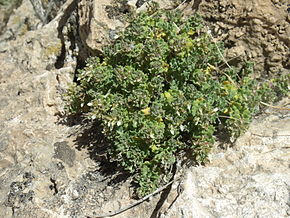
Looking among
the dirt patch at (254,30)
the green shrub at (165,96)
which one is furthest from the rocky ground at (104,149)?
the green shrub at (165,96)

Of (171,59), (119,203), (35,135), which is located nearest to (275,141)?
(171,59)

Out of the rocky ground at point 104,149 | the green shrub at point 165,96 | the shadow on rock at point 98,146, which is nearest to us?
the rocky ground at point 104,149

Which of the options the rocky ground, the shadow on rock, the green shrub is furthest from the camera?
the shadow on rock

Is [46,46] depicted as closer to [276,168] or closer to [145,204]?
[145,204]

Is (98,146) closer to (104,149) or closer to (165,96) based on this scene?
(104,149)

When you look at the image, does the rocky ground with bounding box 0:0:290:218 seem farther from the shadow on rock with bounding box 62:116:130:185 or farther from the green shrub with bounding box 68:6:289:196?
the green shrub with bounding box 68:6:289:196

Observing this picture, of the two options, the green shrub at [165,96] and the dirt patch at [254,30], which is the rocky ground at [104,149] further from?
the green shrub at [165,96]

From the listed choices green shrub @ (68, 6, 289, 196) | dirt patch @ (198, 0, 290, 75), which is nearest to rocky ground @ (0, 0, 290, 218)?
dirt patch @ (198, 0, 290, 75)
